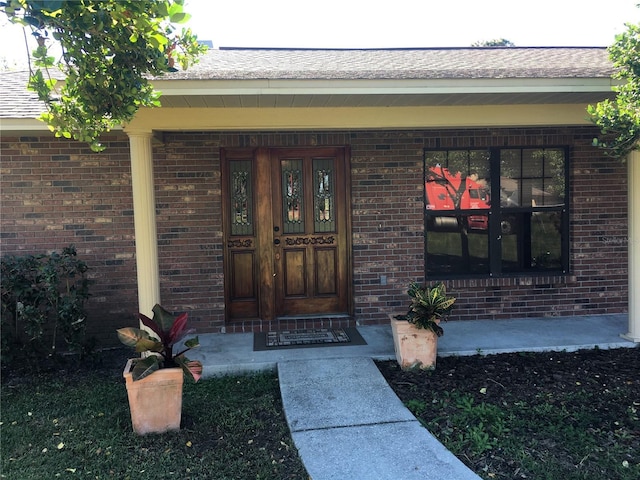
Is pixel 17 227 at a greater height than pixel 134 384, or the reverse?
pixel 17 227

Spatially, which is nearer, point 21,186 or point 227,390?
point 227,390

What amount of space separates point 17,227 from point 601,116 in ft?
20.1

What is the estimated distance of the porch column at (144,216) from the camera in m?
4.98

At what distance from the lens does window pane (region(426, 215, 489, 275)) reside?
6.52m

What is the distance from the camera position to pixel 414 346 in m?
4.90

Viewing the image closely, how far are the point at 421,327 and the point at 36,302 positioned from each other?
3757mm

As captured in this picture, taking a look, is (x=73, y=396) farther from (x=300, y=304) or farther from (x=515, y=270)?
(x=515, y=270)

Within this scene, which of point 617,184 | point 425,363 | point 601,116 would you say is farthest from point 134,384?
point 617,184

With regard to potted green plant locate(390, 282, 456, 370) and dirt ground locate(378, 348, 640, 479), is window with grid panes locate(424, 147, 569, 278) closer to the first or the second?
dirt ground locate(378, 348, 640, 479)

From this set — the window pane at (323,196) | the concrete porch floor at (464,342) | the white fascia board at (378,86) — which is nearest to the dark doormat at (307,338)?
the concrete porch floor at (464,342)

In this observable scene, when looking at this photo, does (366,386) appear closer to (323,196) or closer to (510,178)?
(323,196)

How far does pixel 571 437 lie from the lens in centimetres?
362

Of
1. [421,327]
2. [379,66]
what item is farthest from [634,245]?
[379,66]

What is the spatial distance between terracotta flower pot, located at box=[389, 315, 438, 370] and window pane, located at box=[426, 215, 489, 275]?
1.78m
